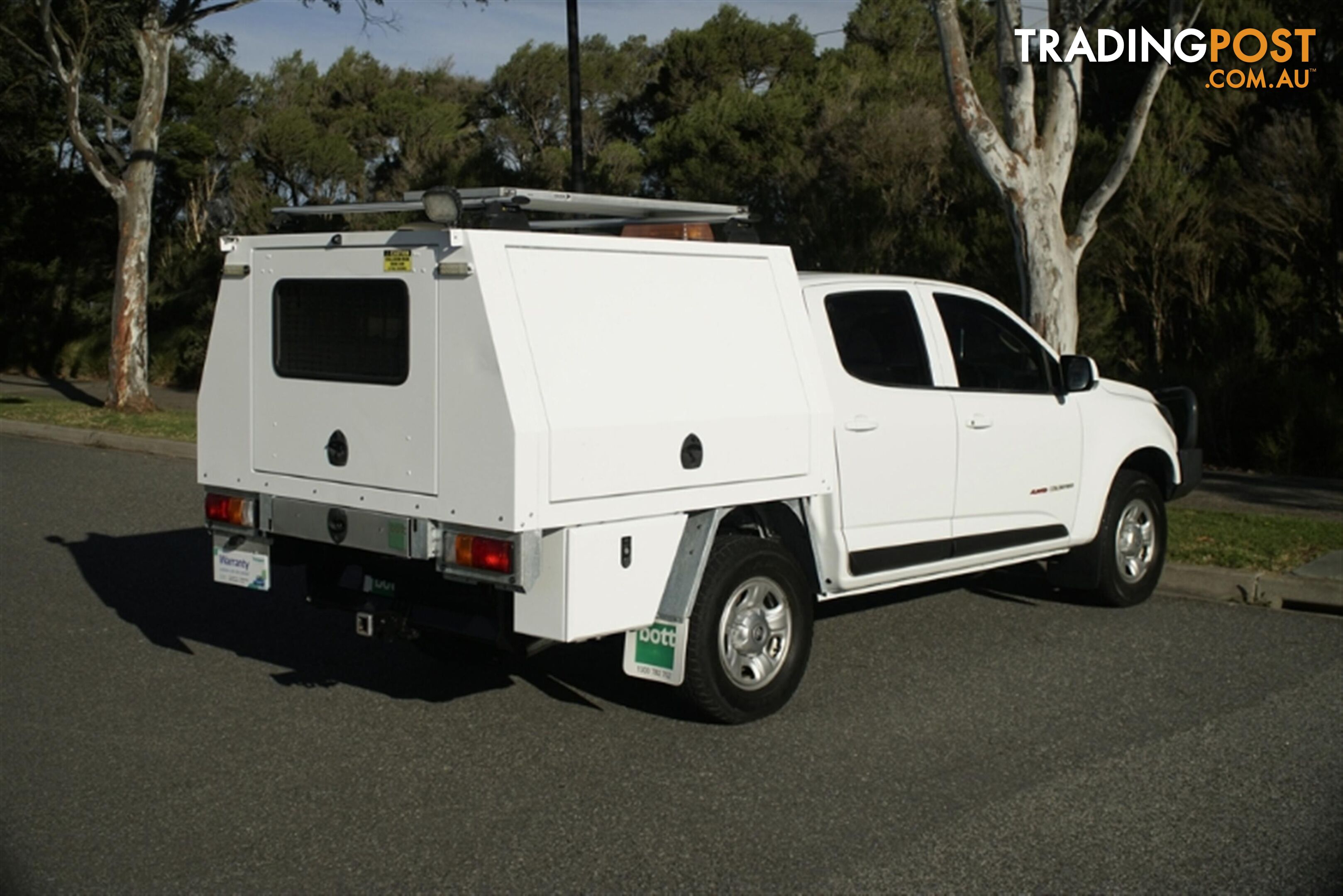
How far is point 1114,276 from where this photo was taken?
1889 cm

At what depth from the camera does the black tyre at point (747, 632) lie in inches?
246

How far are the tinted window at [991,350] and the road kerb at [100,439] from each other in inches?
417

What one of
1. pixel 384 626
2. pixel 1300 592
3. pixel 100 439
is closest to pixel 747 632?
pixel 384 626

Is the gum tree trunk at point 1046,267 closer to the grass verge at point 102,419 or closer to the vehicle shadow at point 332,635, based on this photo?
the vehicle shadow at point 332,635

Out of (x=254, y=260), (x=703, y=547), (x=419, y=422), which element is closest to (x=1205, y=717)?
(x=703, y=547)

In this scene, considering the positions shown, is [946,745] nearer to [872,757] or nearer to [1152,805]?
[872,757]

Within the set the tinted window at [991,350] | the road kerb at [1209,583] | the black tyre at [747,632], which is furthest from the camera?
the road kerb at [1209,583]

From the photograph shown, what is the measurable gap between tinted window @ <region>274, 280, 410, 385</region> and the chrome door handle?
2.23 meters

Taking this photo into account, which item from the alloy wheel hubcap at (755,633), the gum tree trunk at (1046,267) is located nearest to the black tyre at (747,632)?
the alloy wheel hubcap at (755,633)

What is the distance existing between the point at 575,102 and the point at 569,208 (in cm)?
1112

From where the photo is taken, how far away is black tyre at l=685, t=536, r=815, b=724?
20.5 feet

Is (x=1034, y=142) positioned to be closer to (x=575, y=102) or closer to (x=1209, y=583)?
(x=1209, y=583)

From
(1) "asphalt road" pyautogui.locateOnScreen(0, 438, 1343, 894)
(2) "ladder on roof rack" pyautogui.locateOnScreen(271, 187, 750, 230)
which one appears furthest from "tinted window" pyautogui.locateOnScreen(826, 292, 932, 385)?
(1) "asphalt road" pyautogui.locateOnScreen(0, 438, 1343, 894)

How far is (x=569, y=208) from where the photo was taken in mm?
6680
